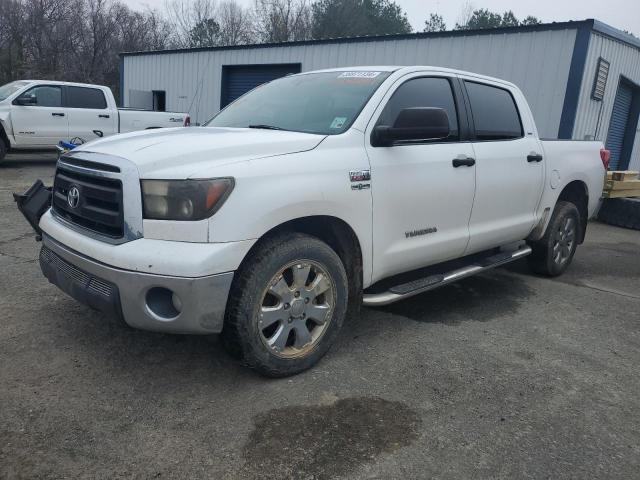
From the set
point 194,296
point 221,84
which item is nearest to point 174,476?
point 194,296

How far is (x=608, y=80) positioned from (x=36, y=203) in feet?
36.6

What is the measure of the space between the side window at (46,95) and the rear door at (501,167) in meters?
10.6

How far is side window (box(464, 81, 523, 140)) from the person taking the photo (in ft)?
14.1

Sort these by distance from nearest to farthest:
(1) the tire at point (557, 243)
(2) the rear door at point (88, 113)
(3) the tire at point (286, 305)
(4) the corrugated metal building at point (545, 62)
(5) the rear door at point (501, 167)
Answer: (3) the tire at point (286, 305)
(5) the rear door at point (501, 167)
(1) the tire at point (557, 243)
(4) the corrugated metal building at point (545, 62)
(2) the rear door at point (88, 113)

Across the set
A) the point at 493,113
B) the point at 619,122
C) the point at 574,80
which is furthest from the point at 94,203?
the point at 619,122

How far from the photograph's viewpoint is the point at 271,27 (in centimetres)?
4334

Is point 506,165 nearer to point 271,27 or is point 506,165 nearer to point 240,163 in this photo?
point 240,163

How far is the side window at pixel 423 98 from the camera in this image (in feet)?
11.7

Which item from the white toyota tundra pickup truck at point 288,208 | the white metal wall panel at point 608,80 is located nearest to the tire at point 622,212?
the white metal wall panel at point 608,80

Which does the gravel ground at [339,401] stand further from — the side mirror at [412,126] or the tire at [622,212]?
the tire at [622,212]

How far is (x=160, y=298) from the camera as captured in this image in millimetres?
2629

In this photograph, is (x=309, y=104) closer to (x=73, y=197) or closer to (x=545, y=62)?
(x=73, y=197)

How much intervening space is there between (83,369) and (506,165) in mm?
3426

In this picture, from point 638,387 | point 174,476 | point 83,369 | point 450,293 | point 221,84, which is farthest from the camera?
point 221,84
